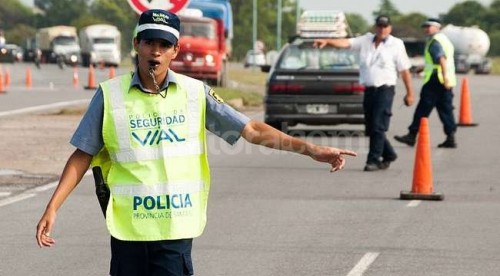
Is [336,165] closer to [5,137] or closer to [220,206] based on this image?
[220,206]

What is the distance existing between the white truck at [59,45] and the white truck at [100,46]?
0.89 m

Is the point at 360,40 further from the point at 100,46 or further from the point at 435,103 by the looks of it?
the point at 100,46

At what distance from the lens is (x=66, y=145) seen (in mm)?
21172

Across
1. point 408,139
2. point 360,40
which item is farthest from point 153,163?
point 408,139

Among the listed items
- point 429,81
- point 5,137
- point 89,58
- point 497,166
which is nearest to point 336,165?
point 497,166

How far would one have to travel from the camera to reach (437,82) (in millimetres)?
A: 20844

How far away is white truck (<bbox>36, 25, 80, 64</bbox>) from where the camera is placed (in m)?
95.4

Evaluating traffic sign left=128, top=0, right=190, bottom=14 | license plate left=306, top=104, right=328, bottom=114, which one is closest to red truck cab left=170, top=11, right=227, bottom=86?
license plate left=306, top=104, right=328, bottom=114

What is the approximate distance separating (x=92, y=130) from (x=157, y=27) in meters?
0.51

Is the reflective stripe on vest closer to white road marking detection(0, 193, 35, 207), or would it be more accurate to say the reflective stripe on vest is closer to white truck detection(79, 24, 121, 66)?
white road marking detection(0, 193, 35, 207)

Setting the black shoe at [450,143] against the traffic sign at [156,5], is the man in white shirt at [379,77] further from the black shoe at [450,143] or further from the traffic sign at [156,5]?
the black shoe at [450,143]

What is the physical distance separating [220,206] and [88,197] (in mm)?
1574

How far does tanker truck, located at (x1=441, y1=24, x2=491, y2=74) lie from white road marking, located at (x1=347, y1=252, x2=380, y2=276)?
78.4 metres

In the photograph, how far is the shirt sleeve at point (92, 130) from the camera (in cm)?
620
